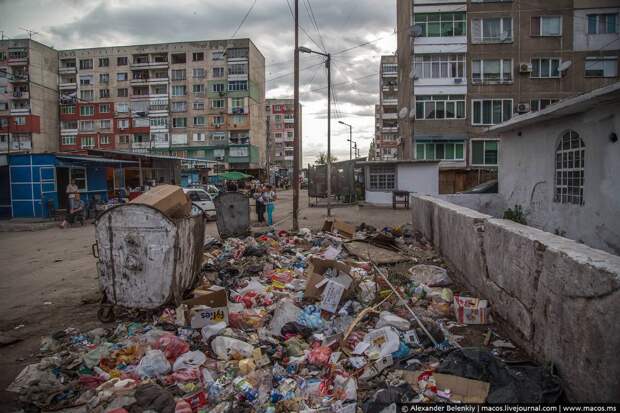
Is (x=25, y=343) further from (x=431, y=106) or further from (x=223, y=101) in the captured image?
(x=223, y=101)

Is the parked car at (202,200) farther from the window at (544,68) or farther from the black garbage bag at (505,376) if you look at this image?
the window at (544,68)

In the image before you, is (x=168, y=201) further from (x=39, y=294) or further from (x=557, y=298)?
(x=557, y=298)

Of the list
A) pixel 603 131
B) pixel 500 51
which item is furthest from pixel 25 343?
pixel 500 51

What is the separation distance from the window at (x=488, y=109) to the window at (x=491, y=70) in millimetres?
1561

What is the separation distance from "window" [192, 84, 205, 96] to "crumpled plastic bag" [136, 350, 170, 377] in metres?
57.1

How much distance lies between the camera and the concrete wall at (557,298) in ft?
8.06

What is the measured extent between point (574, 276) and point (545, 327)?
0.66m

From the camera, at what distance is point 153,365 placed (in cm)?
369

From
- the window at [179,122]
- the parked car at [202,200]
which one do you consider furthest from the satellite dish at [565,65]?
the window at [179,122]

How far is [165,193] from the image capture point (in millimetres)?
5758

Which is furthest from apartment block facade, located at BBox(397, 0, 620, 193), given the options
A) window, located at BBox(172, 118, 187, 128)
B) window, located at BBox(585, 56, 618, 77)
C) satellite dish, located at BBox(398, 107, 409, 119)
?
window, located at BBox(172, 118, 187, 128)

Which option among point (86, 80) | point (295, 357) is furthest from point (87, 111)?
point (295, 357)

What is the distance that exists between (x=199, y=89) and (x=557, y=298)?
58865 millimetres

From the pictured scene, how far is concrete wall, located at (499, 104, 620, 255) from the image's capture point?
805cm
